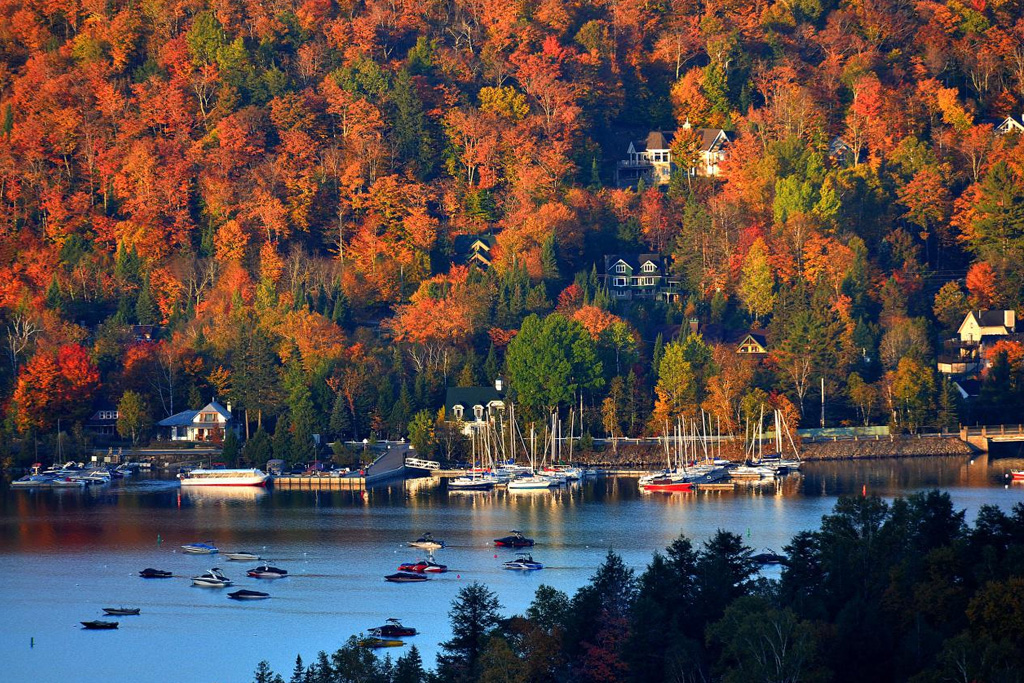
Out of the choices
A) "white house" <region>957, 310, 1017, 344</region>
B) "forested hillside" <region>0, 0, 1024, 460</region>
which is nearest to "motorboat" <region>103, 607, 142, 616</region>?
"forested hillside" <region>0, 0, 1024, 460</region>

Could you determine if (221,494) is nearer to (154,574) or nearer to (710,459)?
(154,574)

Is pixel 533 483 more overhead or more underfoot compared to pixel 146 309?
more underfoot

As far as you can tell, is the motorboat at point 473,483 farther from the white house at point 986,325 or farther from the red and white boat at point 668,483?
the white house at point 986,325

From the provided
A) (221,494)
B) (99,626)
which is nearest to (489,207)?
(221,494)

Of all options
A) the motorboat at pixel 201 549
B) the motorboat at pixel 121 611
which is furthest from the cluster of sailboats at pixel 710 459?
the motorboat at pixel 121 611

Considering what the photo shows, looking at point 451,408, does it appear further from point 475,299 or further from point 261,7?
point 261,7
